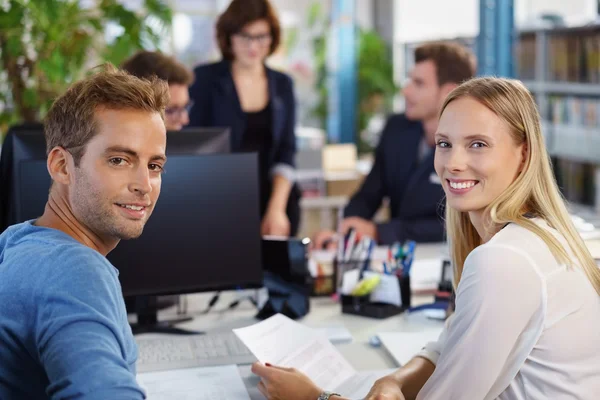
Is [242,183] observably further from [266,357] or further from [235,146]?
[235,146]

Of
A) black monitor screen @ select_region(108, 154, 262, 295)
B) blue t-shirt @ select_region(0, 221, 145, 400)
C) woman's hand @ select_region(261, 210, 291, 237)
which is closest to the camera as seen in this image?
blue t-shirt @ select_region(0, 221, 145, 400)

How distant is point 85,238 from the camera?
1.15m

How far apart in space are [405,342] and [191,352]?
1.60 ft

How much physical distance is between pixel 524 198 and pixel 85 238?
74 cm

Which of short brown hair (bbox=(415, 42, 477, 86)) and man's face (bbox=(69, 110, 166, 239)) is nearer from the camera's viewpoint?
man's face (bbox=(69, 110, 166, 239))

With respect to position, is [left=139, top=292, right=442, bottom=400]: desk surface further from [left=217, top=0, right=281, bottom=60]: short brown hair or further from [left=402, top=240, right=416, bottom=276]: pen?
[left=217, top=0, right=281, bottom=60]: short brown hair

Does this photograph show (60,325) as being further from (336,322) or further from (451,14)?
(451,14)

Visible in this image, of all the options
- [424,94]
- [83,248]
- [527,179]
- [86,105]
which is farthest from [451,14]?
[83,248]

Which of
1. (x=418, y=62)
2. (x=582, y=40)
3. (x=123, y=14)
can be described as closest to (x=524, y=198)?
(x=418, y=62)

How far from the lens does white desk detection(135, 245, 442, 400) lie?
69.3 inches

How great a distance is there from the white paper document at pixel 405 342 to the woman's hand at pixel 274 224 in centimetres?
95

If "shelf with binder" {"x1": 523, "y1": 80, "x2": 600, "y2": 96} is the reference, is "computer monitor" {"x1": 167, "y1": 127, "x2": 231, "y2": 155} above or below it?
below

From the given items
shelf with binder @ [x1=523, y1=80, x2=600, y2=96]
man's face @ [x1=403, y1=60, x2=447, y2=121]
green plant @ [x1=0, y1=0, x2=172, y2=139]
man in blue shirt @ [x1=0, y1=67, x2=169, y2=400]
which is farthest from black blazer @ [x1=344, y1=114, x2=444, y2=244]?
shelf with binder @ [x1=523, y1=80, x2=600, y2=96]

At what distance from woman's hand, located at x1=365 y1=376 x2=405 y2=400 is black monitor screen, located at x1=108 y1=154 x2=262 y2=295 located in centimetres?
54
